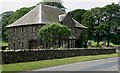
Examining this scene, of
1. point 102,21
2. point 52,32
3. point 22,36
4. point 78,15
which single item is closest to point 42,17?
point 22,36

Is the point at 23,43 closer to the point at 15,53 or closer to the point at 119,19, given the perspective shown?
the point at 15,53

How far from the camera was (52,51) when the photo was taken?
35469 millimetres

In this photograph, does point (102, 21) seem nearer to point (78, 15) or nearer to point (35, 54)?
point (78, 15)

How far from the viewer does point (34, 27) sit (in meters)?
57.2

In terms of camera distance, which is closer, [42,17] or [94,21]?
[42,17]

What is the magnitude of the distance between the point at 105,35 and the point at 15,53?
192ft

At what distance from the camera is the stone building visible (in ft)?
187

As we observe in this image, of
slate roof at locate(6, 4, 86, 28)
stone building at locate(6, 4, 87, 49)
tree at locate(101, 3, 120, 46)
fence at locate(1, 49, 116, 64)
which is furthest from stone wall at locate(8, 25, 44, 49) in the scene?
tree at locate(101, 3, 120, 46)

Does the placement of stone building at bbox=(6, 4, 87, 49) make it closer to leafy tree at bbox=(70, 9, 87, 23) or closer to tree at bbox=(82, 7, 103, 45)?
tree at bbox=(82, 7, 103, 45)

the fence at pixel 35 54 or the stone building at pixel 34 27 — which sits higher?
the stone building at pixel 34 27

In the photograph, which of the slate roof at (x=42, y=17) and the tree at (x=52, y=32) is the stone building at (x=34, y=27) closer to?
the slate roof at (x=42, y=17)

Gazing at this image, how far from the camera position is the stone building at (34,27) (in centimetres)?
5709

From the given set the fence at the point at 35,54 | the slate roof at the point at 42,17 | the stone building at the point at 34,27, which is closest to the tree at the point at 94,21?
the stone building at the point at 34,27

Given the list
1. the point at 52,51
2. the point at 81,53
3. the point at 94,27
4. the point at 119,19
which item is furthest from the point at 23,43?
the point at 119,19
